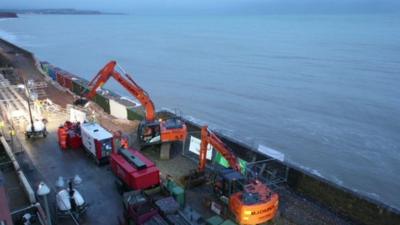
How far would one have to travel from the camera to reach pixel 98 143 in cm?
1842

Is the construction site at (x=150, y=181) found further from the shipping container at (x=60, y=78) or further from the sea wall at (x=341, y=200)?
the shipping container at (x=60, y=78)

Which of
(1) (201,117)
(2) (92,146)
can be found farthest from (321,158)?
(2) (92,146)

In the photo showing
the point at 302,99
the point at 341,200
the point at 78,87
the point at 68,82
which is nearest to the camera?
the point at 341,200

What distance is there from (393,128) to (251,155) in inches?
795

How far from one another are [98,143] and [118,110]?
413 inches

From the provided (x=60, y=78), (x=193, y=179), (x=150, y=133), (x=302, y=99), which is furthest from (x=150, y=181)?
(x=302, y=99)

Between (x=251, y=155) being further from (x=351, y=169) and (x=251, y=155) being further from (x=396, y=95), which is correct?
(x=396, y=95)

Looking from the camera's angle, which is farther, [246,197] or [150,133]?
[150,133]

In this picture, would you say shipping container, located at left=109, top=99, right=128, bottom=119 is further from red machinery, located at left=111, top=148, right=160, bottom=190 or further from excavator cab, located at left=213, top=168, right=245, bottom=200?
excavator cab, located at left=213, top=168, right=245, bottom=200

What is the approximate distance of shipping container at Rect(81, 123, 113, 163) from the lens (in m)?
18.5

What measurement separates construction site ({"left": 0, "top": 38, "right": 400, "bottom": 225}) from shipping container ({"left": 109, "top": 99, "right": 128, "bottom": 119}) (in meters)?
2.65

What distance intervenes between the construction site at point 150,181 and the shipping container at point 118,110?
8.69ft

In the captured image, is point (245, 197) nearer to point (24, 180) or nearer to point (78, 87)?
point (24, 180)

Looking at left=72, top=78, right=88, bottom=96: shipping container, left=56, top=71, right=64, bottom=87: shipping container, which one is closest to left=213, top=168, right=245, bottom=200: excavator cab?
left=72, top=78, right=88, bottom=96: shipping container
